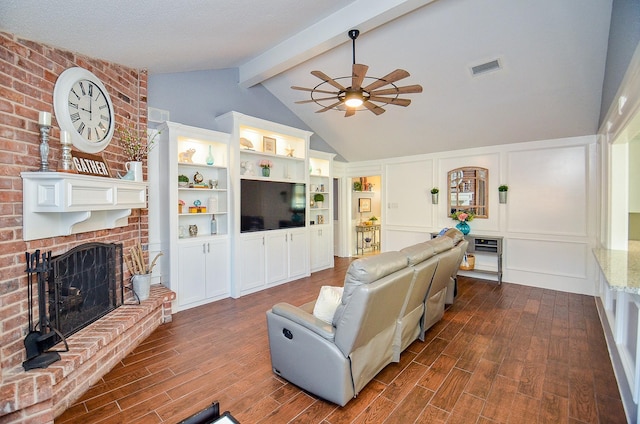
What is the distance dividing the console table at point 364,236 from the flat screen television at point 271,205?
2.84m

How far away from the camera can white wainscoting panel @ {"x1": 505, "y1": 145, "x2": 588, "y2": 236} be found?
15.3 feet

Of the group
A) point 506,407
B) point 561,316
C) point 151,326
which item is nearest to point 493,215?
point 561,316

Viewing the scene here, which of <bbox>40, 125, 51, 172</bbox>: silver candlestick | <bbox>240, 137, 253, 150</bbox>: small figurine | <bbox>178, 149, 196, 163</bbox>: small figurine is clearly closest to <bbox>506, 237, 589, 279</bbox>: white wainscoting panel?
<bbox>240, 137, 253, 150</bbox>: small figurine

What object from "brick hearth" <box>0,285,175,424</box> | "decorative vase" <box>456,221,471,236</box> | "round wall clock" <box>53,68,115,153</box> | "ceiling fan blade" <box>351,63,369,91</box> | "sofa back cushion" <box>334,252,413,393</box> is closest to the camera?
"brick hearth" <box>0,285,175,424</box>

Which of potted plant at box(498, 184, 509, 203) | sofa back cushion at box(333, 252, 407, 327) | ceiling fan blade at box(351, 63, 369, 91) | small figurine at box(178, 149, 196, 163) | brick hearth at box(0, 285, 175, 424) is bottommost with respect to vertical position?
brick hearth at box(0, 285, 175, 424)

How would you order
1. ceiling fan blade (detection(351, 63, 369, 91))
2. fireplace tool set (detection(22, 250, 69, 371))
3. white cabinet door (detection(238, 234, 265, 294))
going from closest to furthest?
1. fireplace tool set (detection(22, 250, 69, 371))
2. ceiling fan blade (detection(351, 63, 369, 91))
3. white cabinet door (detection(238, 234, 265, 294))

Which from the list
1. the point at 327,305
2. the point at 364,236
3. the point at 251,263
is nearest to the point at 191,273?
the point at 251,263

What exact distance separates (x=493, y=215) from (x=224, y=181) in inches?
183

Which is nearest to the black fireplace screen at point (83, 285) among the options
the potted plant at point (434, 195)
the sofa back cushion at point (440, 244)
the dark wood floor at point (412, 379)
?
the dark wood floor at point (412, 379)

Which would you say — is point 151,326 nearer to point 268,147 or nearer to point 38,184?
point 38,184

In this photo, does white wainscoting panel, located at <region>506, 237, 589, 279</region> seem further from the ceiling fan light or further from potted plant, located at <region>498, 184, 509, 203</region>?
the ceiling fan light

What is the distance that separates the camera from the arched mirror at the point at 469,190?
5.53 metres

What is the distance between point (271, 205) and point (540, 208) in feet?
14.4

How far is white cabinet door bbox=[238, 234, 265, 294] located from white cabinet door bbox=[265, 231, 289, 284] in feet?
0.40
